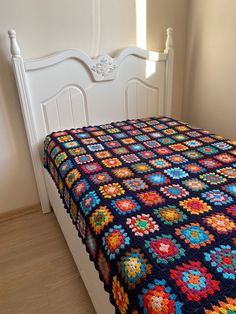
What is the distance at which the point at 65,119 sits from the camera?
1821 mm

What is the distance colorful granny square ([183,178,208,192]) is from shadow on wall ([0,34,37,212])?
1287 millimetres

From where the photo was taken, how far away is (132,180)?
1110 millimetres

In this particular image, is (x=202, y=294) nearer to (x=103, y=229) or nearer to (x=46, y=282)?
(x=103, y=229)

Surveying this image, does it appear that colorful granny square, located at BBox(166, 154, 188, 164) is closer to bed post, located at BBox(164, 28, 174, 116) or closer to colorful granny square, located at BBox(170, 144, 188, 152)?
colorful granny square, located at BBox(170, 144, 188, 152)

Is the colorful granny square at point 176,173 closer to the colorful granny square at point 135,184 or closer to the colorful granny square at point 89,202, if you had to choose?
the colorful granny square at point 135,184

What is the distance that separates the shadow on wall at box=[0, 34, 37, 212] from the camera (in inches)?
64.6

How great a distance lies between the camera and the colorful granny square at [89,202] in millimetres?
962

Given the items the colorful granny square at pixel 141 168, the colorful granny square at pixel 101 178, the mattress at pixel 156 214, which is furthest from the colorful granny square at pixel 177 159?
the colorful granny square at pixel 101 178

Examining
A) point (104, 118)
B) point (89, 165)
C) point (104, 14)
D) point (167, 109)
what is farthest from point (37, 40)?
point (167, 109)

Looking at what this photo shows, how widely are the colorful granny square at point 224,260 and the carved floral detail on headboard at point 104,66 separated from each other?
1470 millimetres

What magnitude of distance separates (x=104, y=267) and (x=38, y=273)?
2.71 feet

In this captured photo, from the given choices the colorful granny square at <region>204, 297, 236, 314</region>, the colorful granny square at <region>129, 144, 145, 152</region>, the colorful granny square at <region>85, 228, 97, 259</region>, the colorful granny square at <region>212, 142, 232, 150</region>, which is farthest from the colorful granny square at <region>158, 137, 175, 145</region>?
the colorful granny square at <region>204, 297, 236, 314</region>

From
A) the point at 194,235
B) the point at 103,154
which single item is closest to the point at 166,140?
the point at 103,154

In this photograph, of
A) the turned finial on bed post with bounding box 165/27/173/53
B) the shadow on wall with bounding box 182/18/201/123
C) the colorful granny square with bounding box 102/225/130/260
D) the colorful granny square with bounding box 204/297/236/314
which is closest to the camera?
the colorful granny square with bounding box 204/297/236/314
